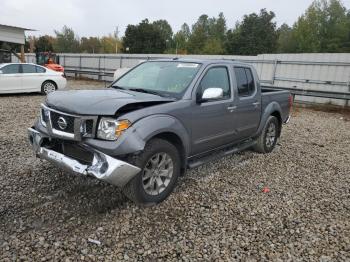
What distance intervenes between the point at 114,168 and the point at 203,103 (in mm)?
1738

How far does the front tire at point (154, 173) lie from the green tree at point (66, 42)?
83878mm

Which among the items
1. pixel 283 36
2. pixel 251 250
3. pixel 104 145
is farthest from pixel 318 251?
pixel 283 36

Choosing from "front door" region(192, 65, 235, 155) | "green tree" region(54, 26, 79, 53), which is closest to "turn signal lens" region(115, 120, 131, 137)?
"front door" region(192, 65, 235, 155)

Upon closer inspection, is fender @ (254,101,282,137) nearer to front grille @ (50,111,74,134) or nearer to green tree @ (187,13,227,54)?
front grille @ (50,111,74,134)

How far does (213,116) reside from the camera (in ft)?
15.6

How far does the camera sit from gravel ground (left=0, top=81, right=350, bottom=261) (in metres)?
3.26

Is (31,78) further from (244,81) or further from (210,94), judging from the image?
(210,94)

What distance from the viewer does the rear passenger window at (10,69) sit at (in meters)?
12.8

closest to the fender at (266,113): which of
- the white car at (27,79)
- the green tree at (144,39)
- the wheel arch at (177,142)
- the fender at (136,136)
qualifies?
the wheel arch at (177,142)

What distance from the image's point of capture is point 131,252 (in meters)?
3.20

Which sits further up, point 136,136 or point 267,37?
point 267,37

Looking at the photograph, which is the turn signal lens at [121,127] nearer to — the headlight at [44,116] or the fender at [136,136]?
the fender at [136,136]

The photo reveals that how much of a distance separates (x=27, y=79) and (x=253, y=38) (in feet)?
183

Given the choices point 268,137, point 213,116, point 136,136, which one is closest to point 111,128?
point 136,136
